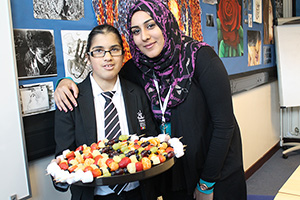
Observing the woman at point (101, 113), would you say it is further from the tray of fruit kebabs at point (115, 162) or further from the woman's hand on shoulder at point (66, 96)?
the tray of fruit kebabs at point (115, 162)

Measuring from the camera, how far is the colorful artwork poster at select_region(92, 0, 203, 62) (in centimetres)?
193

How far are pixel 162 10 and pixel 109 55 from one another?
425 mm

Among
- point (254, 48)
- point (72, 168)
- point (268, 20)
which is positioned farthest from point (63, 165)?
point (268, 20)

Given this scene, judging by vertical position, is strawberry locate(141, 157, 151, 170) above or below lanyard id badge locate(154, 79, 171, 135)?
below

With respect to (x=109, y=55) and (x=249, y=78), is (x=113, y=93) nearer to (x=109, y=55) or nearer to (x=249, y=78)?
(x=109, y=55)

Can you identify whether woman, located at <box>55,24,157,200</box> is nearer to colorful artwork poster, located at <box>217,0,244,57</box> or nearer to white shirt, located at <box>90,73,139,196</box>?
white shirt, located at <box>90,73,139,196</box>

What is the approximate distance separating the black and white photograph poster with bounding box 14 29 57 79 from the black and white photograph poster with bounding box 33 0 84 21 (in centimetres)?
9

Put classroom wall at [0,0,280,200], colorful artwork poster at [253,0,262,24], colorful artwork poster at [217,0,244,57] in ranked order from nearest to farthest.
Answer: colorful artwork poster at [217,0,244,57], classroom wall at [0,0,280,200], colorful artwork poster at [253,0,262,24]

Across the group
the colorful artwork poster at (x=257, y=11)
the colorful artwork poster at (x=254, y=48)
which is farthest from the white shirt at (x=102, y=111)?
the colorful artwork poster at (x=257, y=11)

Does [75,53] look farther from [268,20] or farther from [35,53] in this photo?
[268,20]

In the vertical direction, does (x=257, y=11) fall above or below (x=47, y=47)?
above

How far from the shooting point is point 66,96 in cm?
147

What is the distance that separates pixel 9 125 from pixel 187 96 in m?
0.89

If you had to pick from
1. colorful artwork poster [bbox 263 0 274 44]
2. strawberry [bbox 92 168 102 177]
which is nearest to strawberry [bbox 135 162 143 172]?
Answer: strawberry [bbox 92 168 102 177]
